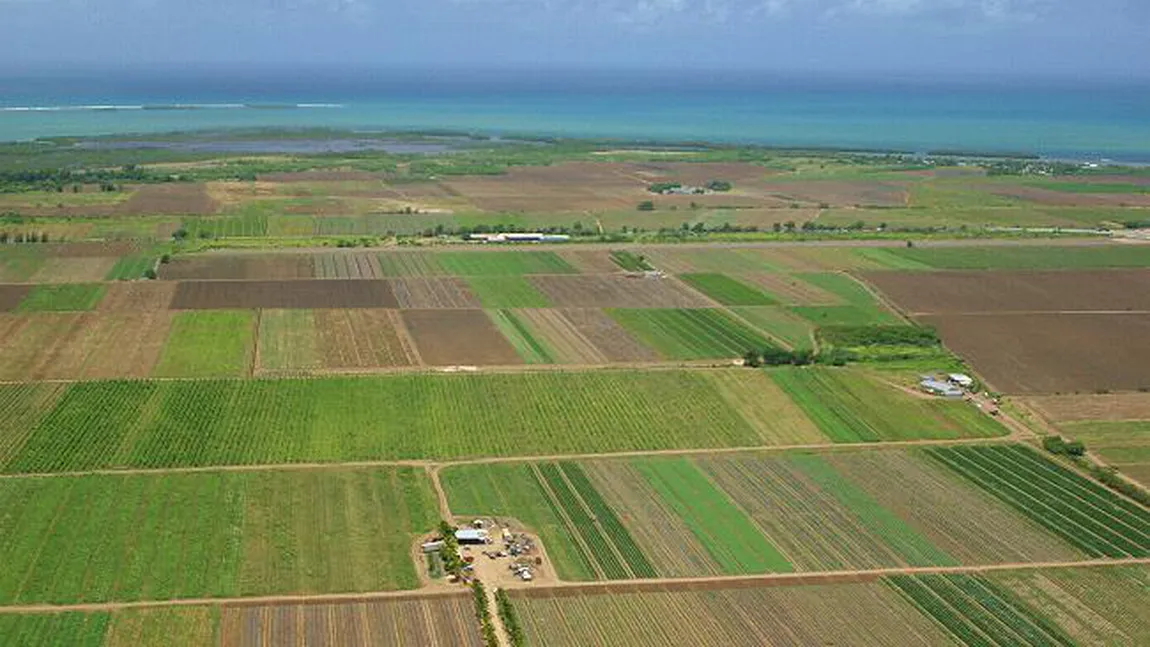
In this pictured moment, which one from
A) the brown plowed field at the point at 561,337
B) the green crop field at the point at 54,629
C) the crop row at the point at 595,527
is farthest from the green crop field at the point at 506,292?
the green crop field at the point at 54,629

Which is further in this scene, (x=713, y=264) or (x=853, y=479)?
(x=713, y=264)

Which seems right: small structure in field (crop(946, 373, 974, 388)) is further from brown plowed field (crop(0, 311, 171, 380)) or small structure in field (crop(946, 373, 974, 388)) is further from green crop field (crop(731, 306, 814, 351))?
brown plowed field (crop(0, 311, 171, 380))

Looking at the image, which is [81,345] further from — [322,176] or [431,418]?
[322,176]

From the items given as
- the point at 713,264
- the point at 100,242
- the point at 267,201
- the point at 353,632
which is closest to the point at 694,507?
the point at 353,632

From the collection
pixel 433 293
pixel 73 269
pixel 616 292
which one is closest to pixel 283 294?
pixel 433 293

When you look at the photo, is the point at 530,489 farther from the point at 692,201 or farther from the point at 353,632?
the point at 692,201

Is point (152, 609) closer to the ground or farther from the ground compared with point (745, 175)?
closer to the ground
